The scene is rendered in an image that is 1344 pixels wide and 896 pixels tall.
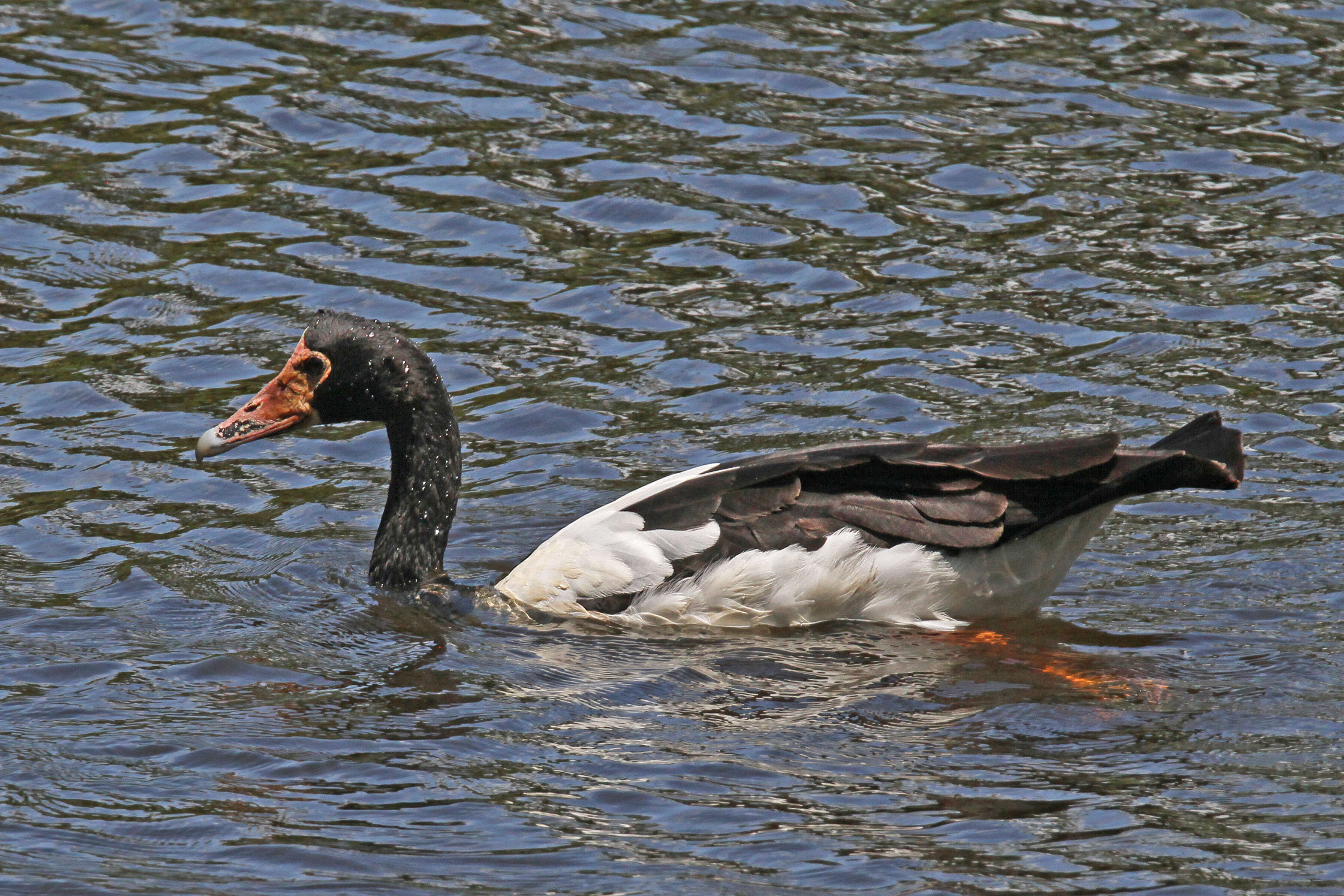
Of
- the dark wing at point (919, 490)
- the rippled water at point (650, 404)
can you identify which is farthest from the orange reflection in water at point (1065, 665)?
the dark wing at point (919, 490)

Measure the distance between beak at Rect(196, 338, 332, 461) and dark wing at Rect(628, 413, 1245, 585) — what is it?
1.71 m

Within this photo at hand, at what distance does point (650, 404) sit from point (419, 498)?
1.71 meters

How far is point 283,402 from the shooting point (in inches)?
333

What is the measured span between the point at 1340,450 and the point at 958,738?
3297mm

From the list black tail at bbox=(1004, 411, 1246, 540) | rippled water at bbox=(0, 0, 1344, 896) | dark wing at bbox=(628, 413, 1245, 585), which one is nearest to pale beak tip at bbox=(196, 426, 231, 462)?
rippled water at bbox=(0, 0, 1344, 896)

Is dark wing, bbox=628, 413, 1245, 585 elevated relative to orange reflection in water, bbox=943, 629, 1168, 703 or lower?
elevated

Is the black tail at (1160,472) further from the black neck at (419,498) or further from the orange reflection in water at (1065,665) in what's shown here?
the black neck at (419,498)

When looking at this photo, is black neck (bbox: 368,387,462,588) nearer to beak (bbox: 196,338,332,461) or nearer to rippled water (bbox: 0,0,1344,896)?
rippled water (bbox: 0,0,1344,896)

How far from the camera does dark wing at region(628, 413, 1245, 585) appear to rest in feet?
→ 23.6

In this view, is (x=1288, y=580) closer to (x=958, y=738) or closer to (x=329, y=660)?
(x=958, y=738)

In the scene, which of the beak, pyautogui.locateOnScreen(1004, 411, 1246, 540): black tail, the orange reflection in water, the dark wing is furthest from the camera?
the beak

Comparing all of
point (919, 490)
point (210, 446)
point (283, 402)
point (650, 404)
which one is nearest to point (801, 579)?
point (919, 490)

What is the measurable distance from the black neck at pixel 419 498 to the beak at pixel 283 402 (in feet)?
1.37

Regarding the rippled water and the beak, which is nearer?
the rippled water
